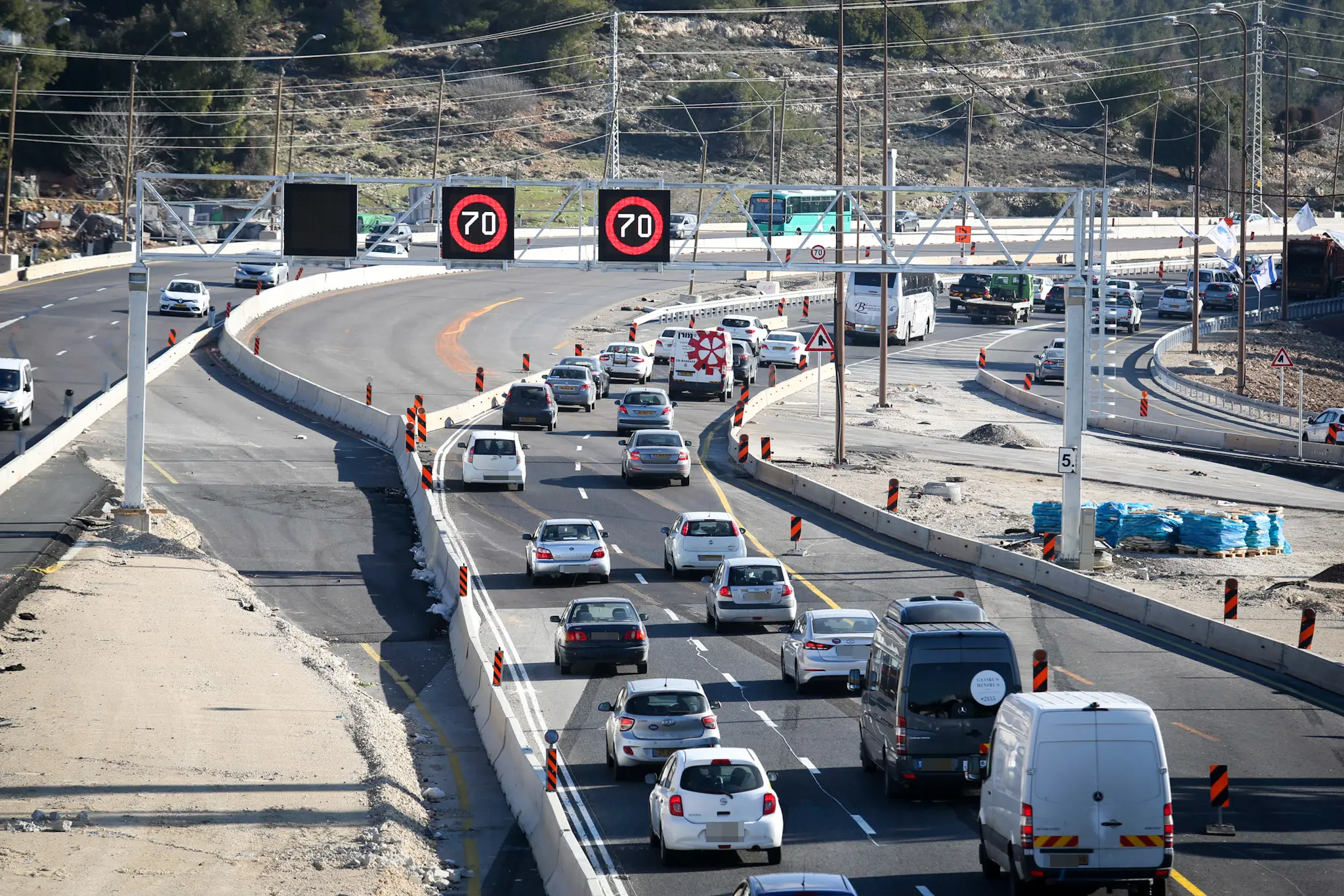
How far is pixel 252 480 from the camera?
1628 inches

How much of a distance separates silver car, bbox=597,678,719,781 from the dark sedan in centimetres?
485

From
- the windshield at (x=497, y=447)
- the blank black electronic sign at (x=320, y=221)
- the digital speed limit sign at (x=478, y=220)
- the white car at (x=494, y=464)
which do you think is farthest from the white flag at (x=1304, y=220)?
the blank black electronic sign at (x=320, y=221)

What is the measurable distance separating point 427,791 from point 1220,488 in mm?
30473

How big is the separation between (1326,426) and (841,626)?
33463 mm

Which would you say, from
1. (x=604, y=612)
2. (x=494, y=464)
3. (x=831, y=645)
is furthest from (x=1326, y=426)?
(x=604, y=612)

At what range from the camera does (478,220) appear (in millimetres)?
32906

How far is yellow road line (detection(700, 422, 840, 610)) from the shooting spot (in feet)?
101

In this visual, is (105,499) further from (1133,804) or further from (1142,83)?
(1142,83)

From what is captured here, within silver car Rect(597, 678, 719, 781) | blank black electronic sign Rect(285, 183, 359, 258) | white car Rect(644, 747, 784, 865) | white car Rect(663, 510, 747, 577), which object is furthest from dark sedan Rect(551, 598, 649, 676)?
blank black electronic sign Rect(285, 183, 359, 258)

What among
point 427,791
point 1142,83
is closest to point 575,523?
point 427,791

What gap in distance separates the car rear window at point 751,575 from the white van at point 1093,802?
13.1m

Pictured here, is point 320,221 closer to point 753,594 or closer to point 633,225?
point 633,225

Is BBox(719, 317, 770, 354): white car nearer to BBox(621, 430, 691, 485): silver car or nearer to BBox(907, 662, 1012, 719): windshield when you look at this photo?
BBox(621, 430, 691, 485): silver car

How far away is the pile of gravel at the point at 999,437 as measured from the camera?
176 feet
